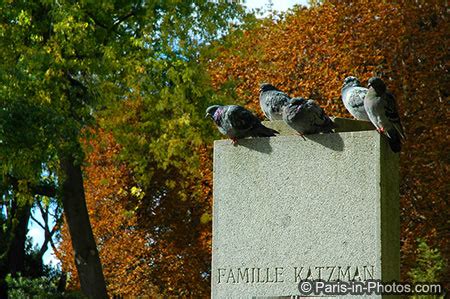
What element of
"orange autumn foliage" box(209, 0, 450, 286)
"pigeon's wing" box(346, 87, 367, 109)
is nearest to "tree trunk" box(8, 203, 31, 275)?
"orange autumn foliage" box(209, 0, 450, 286)

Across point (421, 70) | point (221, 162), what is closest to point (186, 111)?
point (421, 70)

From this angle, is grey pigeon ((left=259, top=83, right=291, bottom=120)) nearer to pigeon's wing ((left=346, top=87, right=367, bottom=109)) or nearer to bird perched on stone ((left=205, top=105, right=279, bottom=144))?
Result: bird perched on stone ((left=205, top=105, right=279, bottom=144))

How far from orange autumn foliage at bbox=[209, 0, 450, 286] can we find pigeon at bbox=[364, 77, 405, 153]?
10229mm

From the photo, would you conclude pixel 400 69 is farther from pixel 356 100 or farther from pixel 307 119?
pixel 307 119

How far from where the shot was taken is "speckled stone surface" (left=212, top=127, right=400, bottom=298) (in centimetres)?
780

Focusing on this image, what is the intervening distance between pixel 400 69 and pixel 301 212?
11462 mm

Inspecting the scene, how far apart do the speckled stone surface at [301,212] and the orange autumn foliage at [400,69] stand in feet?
33.1

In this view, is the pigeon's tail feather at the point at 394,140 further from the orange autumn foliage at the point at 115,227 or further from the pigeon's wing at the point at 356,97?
the orange autumn foliage at the point at 115,227

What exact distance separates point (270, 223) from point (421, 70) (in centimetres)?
1163

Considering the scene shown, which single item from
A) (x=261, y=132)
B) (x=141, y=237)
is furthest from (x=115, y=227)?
(x=261, y=132)

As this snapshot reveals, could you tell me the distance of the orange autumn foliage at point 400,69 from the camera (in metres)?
18.1

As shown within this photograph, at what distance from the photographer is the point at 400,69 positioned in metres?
18.9

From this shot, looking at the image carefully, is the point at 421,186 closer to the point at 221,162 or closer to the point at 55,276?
the point at 221,162

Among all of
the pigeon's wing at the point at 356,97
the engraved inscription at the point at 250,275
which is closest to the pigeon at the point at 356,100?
the pigeon's wing at the point at 356,97
